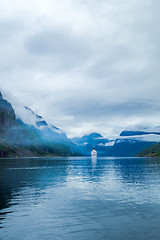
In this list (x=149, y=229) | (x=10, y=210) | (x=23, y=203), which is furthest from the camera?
(x=23, y=203)

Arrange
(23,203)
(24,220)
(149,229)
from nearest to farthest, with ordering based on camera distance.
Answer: (149,229) → (24,220) → (23,203)

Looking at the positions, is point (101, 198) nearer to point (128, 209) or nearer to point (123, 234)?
point (128, 209)

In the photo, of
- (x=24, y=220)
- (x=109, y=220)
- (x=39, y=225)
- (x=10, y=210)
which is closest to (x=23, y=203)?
(x=10, y=210)

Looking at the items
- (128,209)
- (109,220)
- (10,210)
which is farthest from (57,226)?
(128,209)

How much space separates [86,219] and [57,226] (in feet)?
Result: 14.9

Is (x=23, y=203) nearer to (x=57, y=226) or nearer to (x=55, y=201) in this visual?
(x=55, y=201)

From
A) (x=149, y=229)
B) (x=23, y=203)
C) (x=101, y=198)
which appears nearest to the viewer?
(x=149, y=229)

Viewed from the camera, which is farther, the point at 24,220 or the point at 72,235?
the point at 24,220

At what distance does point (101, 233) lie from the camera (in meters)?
24.6

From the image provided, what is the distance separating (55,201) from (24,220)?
1194cm

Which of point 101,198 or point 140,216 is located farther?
point 101,198

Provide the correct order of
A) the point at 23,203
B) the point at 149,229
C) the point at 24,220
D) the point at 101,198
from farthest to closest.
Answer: the point at 101,198 → the point at 23,203 → the point at 24,220 → the point at 149,229

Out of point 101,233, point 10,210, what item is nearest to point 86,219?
point 101,233

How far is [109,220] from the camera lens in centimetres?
2917
